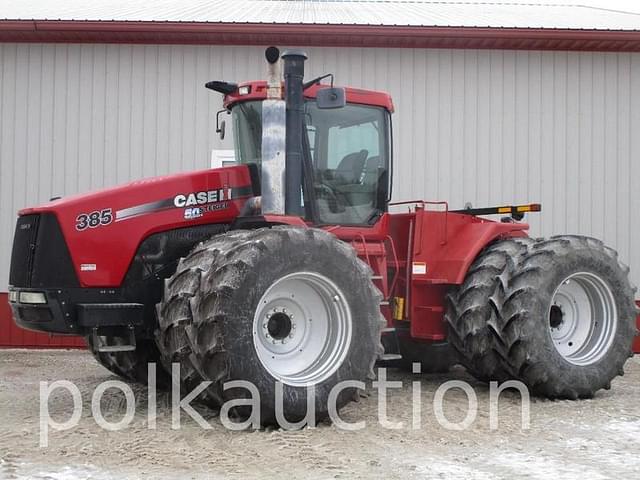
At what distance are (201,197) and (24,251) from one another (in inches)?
59.7

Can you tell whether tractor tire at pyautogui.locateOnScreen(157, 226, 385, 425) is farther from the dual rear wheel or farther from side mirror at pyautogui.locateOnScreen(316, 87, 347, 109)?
the dual rear wheel

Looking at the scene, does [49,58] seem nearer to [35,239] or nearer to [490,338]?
[35,239]

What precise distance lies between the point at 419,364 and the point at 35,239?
4.48 meters

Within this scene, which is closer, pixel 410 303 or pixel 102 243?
pixel 102 243

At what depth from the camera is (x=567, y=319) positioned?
8352 millimetres

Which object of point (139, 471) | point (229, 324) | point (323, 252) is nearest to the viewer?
point (139, 471)

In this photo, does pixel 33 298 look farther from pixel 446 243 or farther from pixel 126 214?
pixel 446 243

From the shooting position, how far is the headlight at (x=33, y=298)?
6496 mm

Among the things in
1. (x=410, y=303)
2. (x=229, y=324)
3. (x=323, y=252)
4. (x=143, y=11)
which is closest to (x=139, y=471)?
(x=229, y=324)

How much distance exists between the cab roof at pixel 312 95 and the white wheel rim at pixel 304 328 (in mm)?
1896

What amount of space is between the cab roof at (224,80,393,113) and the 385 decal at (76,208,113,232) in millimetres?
1691

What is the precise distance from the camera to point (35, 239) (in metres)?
6.66

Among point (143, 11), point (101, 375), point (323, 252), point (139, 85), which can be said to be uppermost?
point (143, 11)

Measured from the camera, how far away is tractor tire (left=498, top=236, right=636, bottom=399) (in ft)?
25.0
